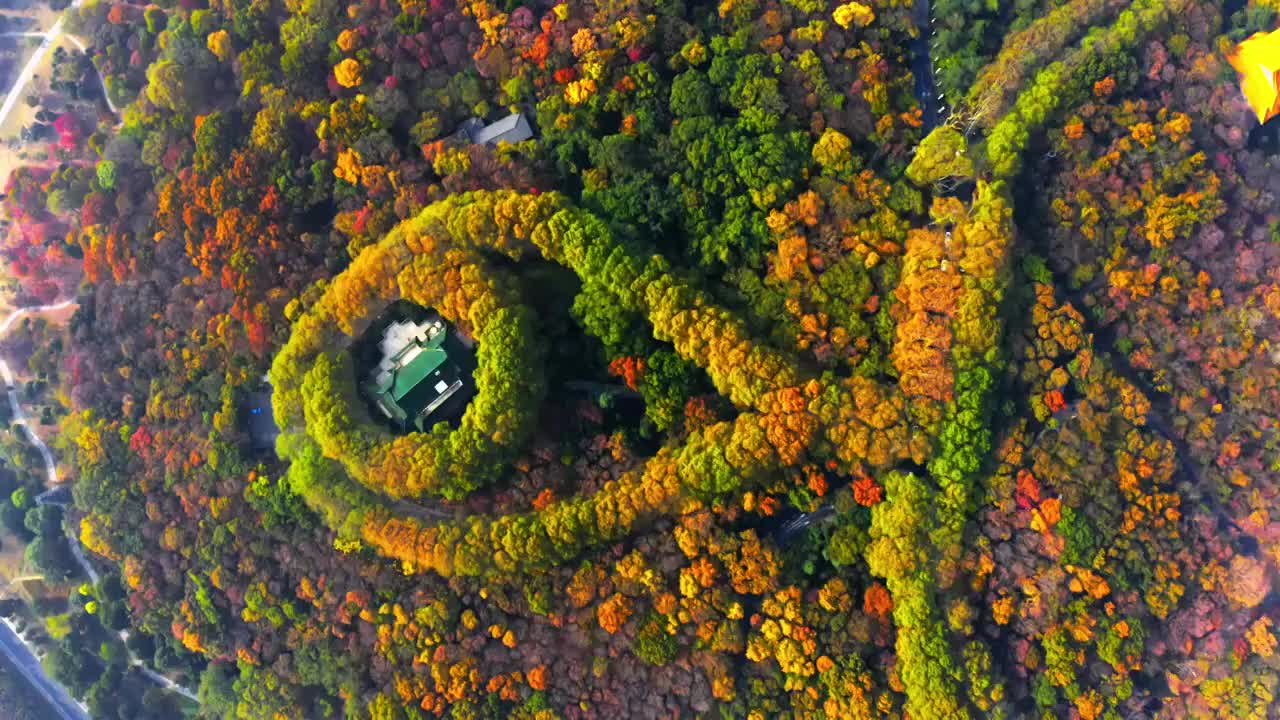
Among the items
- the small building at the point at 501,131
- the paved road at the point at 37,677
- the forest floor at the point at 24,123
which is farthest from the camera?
the forest floor at the point at 24,123

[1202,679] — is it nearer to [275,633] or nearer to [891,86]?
[891,86]

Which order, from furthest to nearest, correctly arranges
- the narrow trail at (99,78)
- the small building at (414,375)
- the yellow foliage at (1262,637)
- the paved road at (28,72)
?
the paved road at (28,72), the narrow trail at (99,78), the small building at (414,375), the yellow foliage at (1262,637)

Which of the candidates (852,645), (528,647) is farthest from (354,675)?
(852,645)

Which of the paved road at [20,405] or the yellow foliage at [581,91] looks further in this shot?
the paved road at [20,405]

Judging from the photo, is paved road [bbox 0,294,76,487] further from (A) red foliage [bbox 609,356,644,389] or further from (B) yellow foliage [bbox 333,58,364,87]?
(A) red foliage [bbox 609,356,644,389]

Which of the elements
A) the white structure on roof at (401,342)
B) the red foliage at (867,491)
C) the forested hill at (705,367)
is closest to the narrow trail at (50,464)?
the forested hill at (705,367)

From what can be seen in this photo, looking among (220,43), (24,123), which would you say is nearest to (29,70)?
(24,123)

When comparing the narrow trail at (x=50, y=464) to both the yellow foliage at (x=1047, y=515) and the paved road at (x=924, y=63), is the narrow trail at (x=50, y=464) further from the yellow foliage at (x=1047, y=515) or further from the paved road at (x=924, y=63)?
the paved road at (x=924, y=63)
